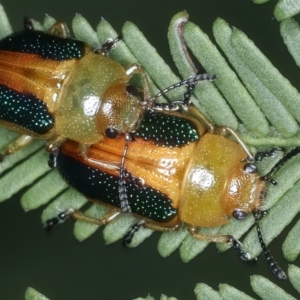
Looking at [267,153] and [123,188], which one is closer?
[267,153]

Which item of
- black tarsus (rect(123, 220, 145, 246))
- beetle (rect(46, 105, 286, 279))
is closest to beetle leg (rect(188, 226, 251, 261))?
beetle (rect(46, 105, 286, 279))

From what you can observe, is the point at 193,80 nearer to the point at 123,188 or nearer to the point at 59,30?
the point at 123,188

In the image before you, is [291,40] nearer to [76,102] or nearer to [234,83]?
[234,83]

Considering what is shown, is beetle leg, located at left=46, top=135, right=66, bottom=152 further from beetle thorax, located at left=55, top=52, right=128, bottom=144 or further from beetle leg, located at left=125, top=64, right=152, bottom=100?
beetle leg, located at left=125, top=64, right=152, bottom=100

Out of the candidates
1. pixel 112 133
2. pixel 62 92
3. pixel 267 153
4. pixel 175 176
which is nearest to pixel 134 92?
pixel 112 133

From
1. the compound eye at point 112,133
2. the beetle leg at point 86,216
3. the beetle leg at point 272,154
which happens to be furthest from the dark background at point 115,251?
the beetle leg at point 272,154

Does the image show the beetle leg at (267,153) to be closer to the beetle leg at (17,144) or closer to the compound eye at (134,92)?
the compound eye at (134,92)
